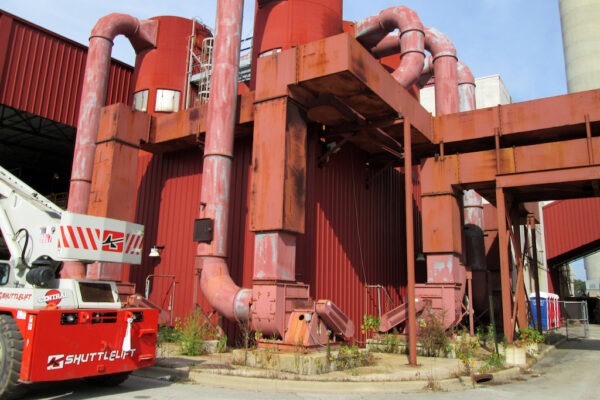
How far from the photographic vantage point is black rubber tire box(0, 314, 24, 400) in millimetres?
6691

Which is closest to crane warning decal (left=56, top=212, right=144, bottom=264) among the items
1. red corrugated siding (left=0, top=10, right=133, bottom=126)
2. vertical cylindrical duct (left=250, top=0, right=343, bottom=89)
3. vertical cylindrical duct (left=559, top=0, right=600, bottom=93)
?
vertical cylindrical duct (left=250, top=0, right=343, bottom=89)

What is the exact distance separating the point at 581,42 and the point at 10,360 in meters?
76.9

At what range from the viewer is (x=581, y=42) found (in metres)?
65.1

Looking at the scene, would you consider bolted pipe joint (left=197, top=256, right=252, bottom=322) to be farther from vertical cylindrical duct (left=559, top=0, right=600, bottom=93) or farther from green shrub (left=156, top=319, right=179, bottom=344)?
vertical cylindrical duct (left=559, top=0, right=600, bottom=93)

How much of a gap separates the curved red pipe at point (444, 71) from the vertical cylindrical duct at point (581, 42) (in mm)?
55615

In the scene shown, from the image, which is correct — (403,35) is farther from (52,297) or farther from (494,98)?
(494,98)

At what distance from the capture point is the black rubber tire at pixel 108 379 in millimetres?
8289

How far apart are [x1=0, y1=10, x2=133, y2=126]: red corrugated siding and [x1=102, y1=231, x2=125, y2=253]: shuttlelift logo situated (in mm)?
15659

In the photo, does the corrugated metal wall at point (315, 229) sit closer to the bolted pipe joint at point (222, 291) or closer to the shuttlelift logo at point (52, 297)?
the bolted pipe joint at point (222, 291)

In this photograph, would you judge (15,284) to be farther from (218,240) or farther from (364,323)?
(364,323)

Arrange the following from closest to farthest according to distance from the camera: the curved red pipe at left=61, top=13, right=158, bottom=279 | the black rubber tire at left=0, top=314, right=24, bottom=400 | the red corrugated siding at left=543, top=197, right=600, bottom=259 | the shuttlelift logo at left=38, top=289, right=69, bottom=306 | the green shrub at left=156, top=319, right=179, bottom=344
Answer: the black rubber tire at left=0, top=314, right=24, bottom=400 < the shuttlelift logo at left=38, top=289, right=69, bottom=306 < the green shrub at left=156, top=319, right=179, bottom=344 < the curved red pipe at left=61, top=13, right=158, bottom=279 < the red corrugated siding at left=543, top=197, right=600, bottom=259

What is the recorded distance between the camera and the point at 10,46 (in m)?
20.4

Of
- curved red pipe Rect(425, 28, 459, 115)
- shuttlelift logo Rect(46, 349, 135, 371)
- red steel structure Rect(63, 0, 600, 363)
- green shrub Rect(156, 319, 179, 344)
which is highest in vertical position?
curved red pipe Rect(425, 28, 459, 115)

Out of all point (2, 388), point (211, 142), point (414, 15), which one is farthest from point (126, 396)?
point (414, 15)
